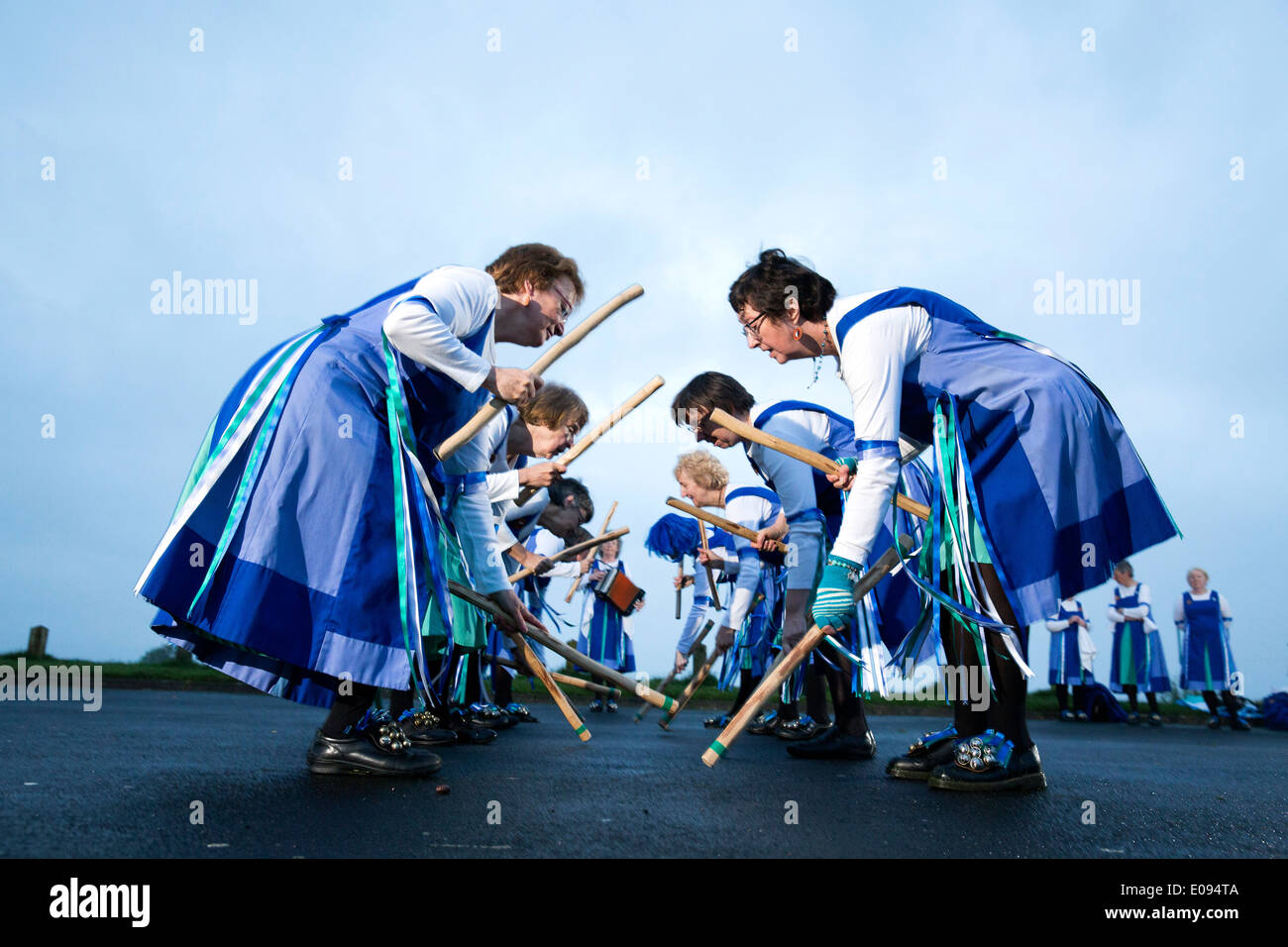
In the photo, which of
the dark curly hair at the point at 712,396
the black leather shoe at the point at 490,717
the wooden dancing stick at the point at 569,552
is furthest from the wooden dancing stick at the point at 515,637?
the wooden dancing stick at the point at 569,552

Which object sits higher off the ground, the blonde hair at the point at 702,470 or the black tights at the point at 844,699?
the blonde hair at the point at 702,470

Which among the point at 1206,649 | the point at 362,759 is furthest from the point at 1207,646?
the point at 362,759

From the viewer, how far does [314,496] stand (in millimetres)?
2852

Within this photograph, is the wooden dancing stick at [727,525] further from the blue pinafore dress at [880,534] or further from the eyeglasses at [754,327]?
the eyeglasses at [754,327]

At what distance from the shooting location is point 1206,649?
11086 millimetres

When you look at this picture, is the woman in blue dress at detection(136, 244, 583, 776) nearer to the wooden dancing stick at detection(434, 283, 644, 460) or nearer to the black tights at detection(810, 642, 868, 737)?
the wooden dancing stick at detection(434, 283, 644, 460)

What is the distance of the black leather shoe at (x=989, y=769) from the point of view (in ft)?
9.88

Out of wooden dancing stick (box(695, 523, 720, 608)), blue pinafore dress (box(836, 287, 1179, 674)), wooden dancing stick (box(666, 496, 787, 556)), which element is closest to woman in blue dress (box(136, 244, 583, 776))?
blue pinafore dress (box(836, 287, 1179, 674))

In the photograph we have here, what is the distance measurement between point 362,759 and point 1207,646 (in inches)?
436

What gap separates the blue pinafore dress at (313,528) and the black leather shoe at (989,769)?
1723mm

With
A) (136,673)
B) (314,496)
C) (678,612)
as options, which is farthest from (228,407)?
(136,673)

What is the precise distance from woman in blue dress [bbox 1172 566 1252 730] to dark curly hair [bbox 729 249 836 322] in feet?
31.3

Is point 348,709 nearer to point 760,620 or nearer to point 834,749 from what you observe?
point 834,749

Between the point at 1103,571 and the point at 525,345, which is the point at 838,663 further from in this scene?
the point at 525,345
